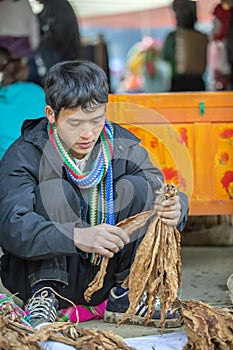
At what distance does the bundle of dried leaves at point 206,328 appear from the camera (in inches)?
98.9

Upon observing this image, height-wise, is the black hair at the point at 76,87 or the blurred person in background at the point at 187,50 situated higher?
the blurred person in background at the point at 187,50

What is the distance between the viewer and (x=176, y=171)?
4055mm

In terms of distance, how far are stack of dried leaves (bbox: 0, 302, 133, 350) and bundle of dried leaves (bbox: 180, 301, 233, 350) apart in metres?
0.23

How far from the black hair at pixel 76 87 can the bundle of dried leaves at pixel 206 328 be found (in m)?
0.91

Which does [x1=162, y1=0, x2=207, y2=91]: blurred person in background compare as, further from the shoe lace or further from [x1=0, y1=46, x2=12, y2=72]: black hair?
the shoe lace

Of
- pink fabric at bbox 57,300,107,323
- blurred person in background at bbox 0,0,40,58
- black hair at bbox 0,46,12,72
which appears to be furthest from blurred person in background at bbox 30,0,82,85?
pink fabric at bbox 57,300,107,323

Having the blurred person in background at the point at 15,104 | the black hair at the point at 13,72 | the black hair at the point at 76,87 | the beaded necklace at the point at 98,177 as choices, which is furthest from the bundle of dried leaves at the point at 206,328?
the black hair at the point at 13,72

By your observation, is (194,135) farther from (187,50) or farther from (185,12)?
(187,50)

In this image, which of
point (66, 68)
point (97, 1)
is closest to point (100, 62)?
point (97, 1)

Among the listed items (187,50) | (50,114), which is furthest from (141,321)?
(187,50)

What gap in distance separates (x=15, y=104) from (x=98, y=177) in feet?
5.50

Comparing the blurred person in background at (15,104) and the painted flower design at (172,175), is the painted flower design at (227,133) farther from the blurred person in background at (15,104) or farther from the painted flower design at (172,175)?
the blurred person in background at (15,104)

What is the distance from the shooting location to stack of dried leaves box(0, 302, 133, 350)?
2.43 metres

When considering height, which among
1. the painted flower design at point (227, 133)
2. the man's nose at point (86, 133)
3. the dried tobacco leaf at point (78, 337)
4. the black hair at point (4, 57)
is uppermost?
the black hair at point (4, 57)
